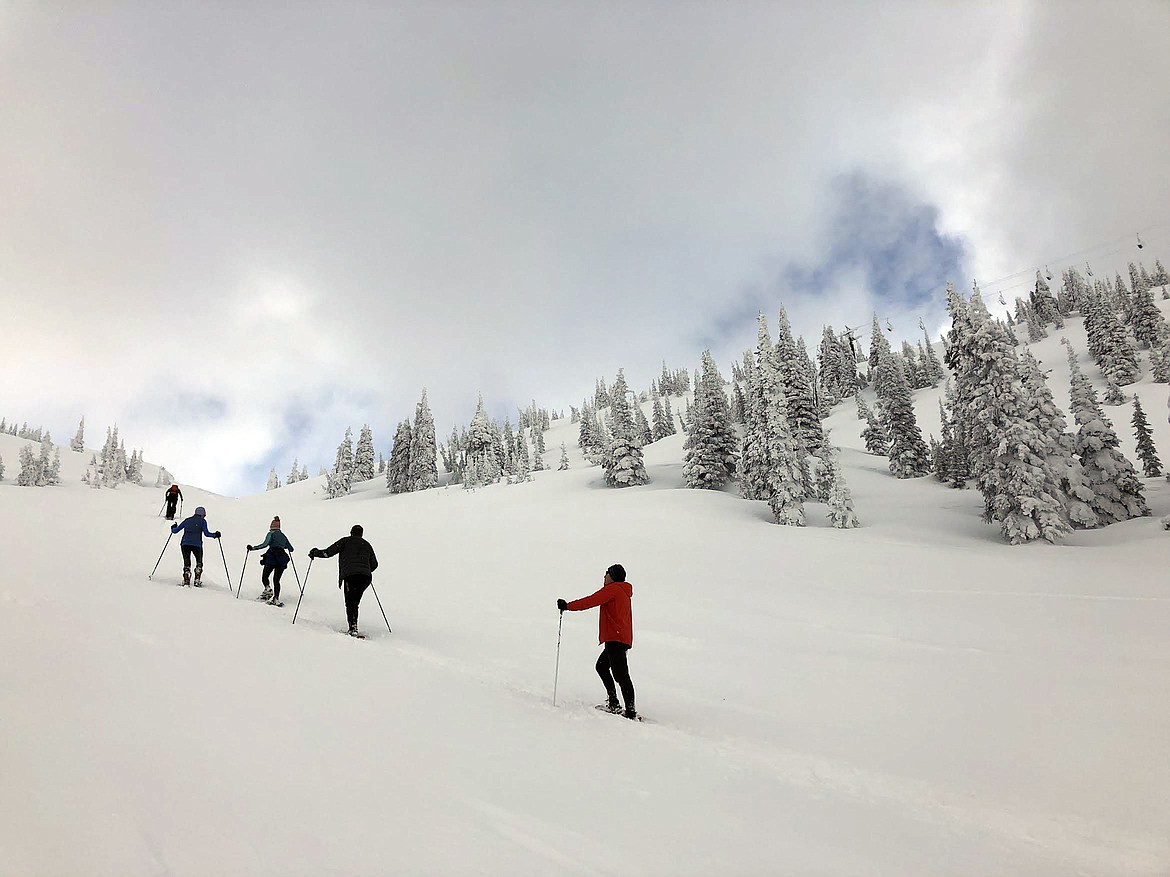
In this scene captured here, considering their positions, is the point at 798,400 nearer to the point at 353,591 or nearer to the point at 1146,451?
the point at 1146,451

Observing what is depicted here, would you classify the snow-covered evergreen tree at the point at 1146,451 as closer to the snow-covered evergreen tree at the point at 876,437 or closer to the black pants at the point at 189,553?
the snow-covered evergreen tree at the point at 876,437

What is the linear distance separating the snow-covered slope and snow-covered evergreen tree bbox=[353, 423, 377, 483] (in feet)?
261

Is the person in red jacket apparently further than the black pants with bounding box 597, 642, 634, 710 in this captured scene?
Yes

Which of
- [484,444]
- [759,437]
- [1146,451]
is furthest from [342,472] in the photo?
[1146,451]

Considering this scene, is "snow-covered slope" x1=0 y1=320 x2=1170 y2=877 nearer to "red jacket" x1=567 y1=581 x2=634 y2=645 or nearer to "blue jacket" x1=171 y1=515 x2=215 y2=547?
"red jacket" x1=567 y1=581 x2=634 y2=645

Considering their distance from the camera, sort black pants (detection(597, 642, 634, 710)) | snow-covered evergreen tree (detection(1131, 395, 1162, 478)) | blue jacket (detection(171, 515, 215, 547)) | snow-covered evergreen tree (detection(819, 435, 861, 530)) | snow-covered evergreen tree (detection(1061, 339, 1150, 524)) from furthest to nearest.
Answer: snow-covered evergreen tree (detection(1131, 395, 1162, 478)) < snow-covered evergreen tree (detection(819, 435, 861, 530)) < snow-covered evergreen tree (detection(1061, 339, 1150, 524)) < blue jacket (detection(171, 515, 215, 547)) < black pants (detection(597, 642, 634, 710))

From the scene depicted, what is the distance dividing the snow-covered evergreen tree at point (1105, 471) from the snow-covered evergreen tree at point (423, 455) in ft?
224

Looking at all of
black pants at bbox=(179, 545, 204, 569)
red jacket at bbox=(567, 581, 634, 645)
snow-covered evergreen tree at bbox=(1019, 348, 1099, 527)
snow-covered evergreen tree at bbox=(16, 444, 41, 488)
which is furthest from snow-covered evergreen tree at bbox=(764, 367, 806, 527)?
snow-covered evergreen tree at bbox=(16, 444, 41, 488)

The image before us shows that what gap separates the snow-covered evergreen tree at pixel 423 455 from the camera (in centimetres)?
7631

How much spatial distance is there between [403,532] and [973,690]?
2701 centimetres

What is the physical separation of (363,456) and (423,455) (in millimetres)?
22102

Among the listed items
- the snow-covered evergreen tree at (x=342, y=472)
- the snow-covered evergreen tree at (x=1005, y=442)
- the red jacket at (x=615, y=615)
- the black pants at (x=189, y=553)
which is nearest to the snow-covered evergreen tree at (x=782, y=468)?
the snow-covered evergreen tree at (x=1005, y=442)

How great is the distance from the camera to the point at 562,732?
5750 millimetres

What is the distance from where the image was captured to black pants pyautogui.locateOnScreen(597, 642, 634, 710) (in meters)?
7.11
